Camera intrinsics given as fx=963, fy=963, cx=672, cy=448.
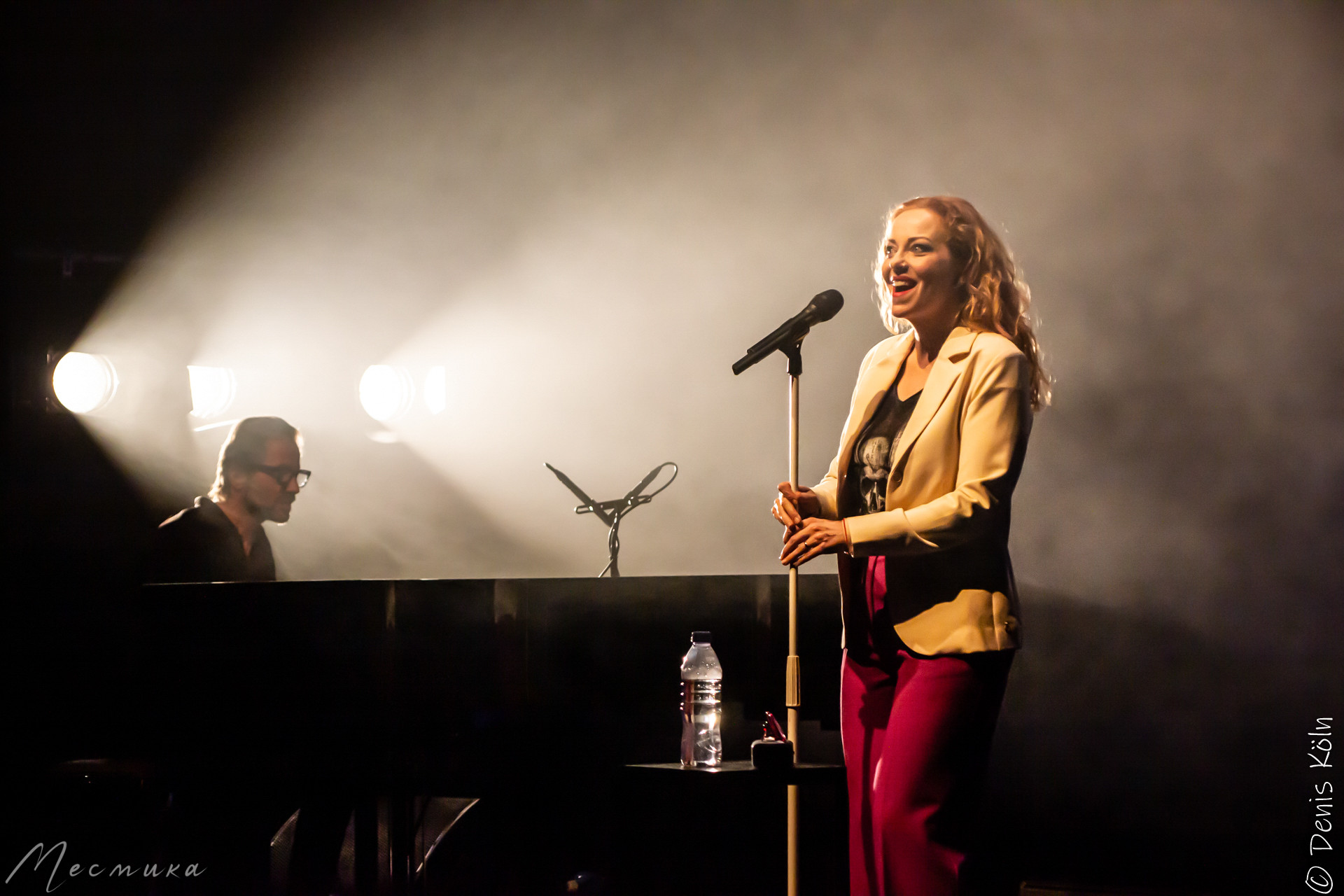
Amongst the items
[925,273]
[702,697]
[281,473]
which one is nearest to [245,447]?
[281,473]

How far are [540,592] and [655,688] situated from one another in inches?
16.2

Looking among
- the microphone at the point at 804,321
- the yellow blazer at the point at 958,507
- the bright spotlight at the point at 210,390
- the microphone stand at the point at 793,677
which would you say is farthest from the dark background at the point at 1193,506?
the microphone at the point at 804,321

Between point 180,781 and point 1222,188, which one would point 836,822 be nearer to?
point 180,781

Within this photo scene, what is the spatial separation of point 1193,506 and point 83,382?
4.90m

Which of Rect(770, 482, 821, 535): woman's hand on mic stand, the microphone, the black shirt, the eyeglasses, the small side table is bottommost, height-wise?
the small side table

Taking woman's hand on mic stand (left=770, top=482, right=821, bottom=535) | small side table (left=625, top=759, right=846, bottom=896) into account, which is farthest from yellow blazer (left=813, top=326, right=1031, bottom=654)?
small side table (left=625, top=759, right=846, bottom=896)

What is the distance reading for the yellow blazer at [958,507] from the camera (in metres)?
1.79

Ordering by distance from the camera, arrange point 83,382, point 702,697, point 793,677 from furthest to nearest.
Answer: point 83,382 → point 702,697 → point 793,677

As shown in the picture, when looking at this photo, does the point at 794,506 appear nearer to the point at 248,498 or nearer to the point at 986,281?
the point at 986,281

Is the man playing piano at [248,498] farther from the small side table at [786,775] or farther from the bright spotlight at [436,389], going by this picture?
the small side table at [786,775]

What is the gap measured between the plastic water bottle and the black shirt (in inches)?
70.2

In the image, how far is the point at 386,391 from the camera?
4.97m

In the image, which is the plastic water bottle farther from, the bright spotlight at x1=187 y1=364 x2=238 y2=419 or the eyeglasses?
the bright spotlight at x1=187 y1=364 x2=238 y2=419

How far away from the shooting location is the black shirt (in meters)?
3.38
